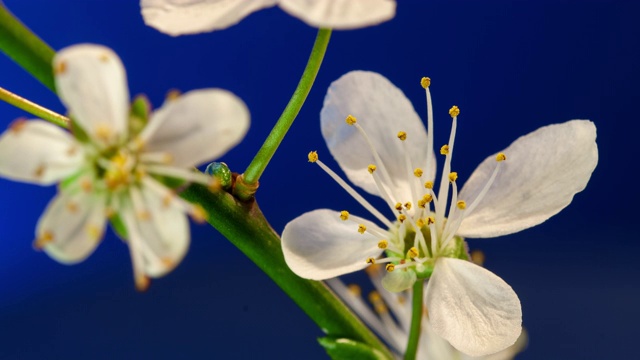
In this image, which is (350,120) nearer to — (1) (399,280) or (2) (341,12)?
(1) (399,280)

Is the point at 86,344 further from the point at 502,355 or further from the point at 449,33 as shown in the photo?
the point at 502,355

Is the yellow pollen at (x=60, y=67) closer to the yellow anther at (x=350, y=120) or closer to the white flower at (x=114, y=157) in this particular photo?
the white flower at (x=114, y=157)

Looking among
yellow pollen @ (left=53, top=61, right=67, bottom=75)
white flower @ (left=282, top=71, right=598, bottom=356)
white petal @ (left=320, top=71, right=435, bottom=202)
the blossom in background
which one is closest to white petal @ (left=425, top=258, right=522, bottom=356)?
white flower @ (left=282, top=71, right=598, bottom=356)

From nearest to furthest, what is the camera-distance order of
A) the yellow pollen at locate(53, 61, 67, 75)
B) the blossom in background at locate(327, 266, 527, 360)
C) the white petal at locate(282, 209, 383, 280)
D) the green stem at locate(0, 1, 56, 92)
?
the yellow pollen at locate(53, 61, 67, 75) → the green stem at locate(0, 1, 56, 92) → the white petal at locate(282, 209, 383, 280) → the blossom in background at locate(327, 266, 527, 360)

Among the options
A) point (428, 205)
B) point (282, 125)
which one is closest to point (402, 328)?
point (428, 205)

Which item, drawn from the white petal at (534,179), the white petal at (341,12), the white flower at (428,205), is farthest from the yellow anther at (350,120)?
the white petal at (341,12)

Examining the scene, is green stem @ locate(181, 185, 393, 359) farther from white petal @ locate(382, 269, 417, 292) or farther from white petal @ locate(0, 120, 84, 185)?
white petal @ locate(0, 120, 84, 185)
